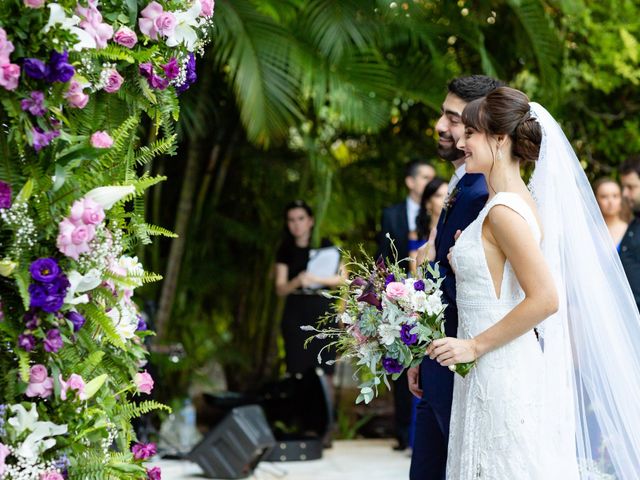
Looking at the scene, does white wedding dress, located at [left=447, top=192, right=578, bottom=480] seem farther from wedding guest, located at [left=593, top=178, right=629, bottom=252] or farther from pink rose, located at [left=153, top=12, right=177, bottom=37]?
wedding guest, located at [left=593, top=178, right=629, bottom=252]

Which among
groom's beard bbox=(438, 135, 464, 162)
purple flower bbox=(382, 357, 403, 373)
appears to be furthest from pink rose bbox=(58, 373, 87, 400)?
groom's beard bbox=(438, 135, 464, 162)

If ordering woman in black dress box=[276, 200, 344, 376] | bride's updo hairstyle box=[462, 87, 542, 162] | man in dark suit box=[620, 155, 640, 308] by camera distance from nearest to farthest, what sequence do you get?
1. bride's updo hairstyle box=[462, 87, 542, 162]
2. man in dark suit box=[620, 155, 640, 308]
3. woman in black dress box=[276, 200, 344, 376]

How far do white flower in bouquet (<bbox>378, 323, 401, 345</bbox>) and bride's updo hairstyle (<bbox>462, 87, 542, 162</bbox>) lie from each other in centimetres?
67

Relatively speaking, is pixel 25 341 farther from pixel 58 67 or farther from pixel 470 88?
pixel 470 88

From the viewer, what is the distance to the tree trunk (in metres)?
7.57

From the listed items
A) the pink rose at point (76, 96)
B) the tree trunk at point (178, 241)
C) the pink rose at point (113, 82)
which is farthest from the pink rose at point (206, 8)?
the tree trunk at point (178, 241)

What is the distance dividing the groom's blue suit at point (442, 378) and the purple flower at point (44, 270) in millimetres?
1436

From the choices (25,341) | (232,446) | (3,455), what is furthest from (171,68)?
(232,446)

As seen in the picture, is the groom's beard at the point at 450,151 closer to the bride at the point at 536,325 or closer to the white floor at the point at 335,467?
the bride at the point at 536,325

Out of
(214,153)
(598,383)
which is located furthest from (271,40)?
(598,383)

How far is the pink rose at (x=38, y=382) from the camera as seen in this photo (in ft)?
7.67

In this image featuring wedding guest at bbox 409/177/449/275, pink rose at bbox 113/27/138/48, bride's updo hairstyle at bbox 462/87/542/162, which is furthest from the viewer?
wedding guest at bbox 409/177/449/275

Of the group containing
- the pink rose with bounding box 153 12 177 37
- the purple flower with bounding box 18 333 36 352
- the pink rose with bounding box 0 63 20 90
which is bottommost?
the purple flower with bounding box 18 333 36 352

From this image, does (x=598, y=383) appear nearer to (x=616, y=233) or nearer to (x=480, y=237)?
(x=480, y=237)
